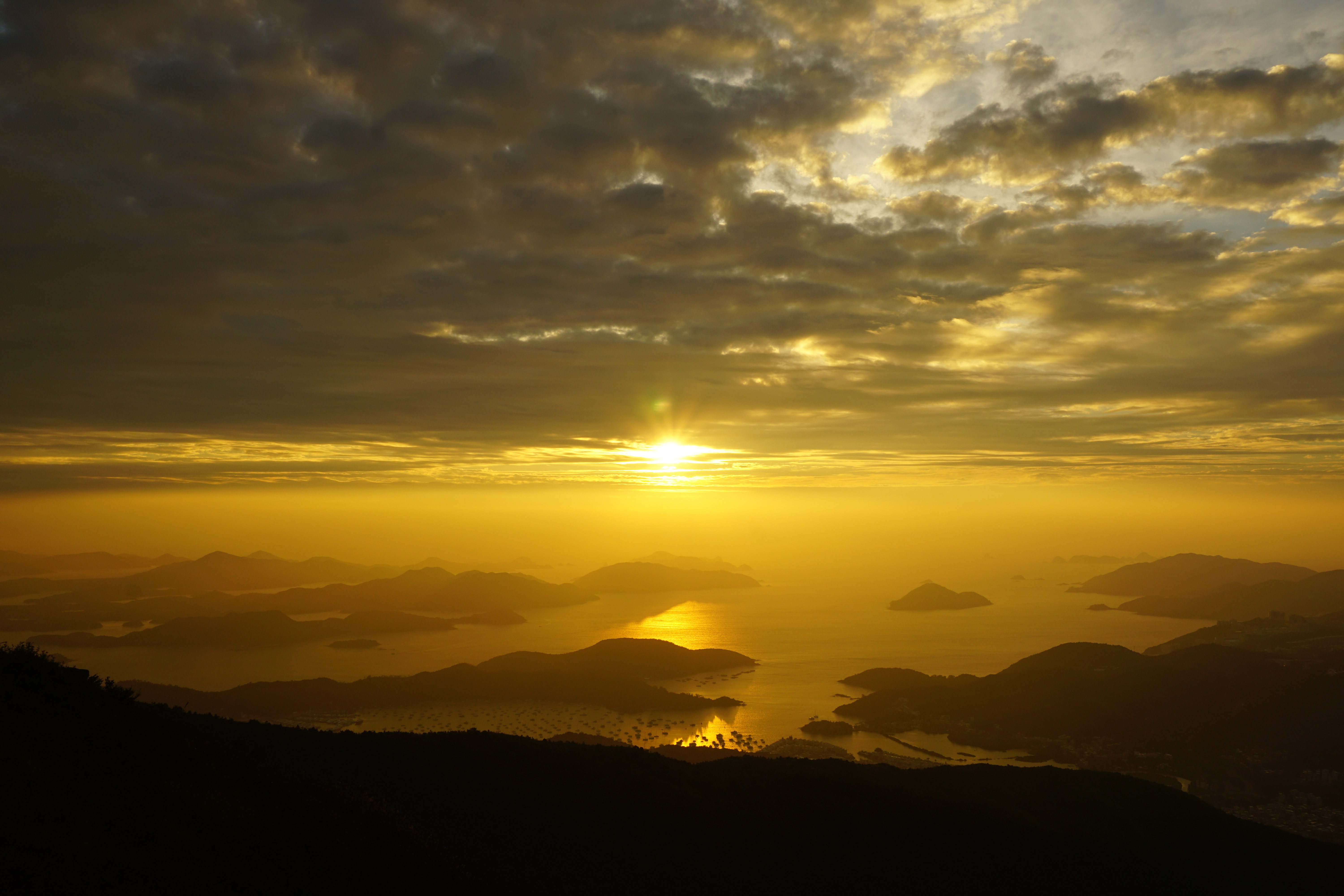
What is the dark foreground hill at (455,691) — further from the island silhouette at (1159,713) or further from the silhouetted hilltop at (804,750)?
the island silhouette at (1159,713)

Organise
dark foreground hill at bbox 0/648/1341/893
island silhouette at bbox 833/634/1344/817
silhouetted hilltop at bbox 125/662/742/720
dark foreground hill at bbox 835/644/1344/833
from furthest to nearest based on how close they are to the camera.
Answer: silhouetted hilltop at bbox 125/662/742/720 → island silhouette at bbox 833/634/1344/817 → dark foreground hill at bbox 835/644/1344/833 → dark foreground hill at bbox 0/648/1341/893

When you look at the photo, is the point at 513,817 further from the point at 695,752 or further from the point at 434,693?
the point at 434,693

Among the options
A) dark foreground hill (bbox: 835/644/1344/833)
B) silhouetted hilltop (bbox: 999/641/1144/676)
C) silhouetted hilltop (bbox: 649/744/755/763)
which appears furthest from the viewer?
silhouetted hilltop (bbox: 999/641/1144/676)

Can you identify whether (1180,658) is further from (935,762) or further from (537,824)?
(537,824)

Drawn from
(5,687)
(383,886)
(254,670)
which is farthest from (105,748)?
(254,670)

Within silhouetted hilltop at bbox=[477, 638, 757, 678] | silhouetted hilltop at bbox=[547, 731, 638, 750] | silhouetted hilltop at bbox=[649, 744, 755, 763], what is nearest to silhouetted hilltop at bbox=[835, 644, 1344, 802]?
silhouetted hilltop at bbox=[649, 744, 755, 763]

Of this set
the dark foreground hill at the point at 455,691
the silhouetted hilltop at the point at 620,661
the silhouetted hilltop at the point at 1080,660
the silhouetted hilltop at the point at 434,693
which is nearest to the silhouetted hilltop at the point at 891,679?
the silhouetted hilltop at the point at 1080,660

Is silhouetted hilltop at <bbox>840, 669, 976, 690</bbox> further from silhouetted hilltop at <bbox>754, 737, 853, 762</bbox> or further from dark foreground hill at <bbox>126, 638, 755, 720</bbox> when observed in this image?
silhouetted hilltop at <bbox>754, 737, 853, 762</bbox>
